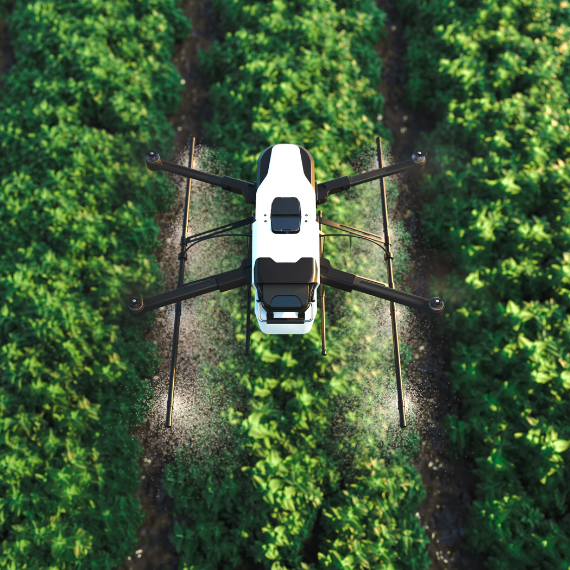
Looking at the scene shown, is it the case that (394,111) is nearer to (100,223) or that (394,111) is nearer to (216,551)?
(100,223)

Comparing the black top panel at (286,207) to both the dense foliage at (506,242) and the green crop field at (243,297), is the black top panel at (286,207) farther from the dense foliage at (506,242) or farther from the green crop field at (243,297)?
the dense foliage at (506,242)

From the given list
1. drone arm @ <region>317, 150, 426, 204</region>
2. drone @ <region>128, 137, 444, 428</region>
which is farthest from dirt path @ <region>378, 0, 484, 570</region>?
drone arm @ <region>317, 150, 426, 204</region>

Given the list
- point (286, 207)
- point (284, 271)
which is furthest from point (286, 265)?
point (286, 207)

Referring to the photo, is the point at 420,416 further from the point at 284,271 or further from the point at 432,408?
the point at 284,271

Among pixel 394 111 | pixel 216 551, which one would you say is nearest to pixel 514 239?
pixel 394 111

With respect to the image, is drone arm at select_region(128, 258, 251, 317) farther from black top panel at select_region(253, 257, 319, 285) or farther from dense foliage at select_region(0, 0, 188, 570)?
dense foliage at select_region(0, 0, 188, 570)
